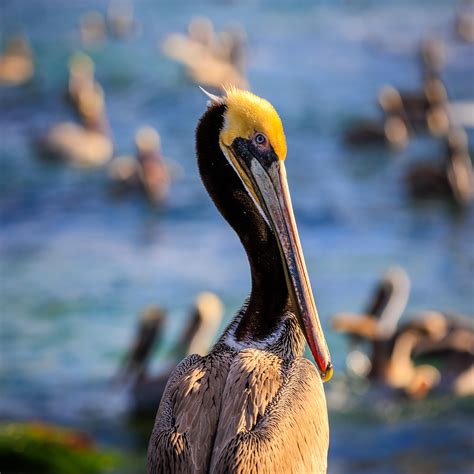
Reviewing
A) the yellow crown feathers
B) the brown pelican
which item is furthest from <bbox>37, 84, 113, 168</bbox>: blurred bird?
the yellow crown feathers

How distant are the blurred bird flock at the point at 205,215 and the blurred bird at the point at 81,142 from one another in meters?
0.03

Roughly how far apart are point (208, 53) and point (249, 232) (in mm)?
15981

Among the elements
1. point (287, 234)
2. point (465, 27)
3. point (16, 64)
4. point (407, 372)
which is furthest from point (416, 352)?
point (465, 27)

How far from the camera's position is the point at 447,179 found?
14.1 m

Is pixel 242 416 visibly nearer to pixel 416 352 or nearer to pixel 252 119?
pixel 252 119

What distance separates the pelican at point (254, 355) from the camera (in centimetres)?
321

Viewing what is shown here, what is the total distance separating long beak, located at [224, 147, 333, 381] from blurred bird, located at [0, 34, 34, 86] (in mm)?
15592

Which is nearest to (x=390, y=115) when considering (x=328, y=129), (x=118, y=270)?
(x=328, y=129)

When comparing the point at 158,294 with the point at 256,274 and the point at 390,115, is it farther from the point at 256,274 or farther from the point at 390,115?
the point at 256,274

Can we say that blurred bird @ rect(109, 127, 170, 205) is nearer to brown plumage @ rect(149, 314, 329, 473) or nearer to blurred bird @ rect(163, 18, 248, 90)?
blurred bird @ rect(163, 18, 248, 90)

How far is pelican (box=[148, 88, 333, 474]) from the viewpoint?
3207 millimetres

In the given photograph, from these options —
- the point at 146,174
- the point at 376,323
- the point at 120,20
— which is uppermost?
the point at 120,20

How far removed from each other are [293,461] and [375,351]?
627 cm

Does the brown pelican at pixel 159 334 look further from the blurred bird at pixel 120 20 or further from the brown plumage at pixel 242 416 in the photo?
the blurred bird at pixel 120 20
